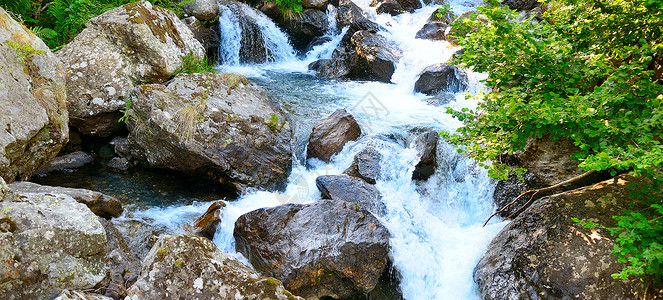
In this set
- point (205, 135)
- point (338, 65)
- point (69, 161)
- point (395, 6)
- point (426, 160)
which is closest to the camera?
point (205, 135)

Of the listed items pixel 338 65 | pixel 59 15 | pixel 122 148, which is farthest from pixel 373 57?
pixel 59 15

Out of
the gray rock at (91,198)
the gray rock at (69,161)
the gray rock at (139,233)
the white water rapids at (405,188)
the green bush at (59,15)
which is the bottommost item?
the white water rapids at (405,188)

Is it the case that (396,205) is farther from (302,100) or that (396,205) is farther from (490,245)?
(302,100)

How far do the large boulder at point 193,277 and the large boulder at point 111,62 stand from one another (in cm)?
605

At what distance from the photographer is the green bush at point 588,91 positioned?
3.89m

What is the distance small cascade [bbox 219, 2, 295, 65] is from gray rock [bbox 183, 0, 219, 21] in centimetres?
58

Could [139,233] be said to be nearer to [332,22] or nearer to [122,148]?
[122,148]

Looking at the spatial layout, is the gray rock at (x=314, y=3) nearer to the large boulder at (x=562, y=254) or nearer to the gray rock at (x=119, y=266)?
the gray rock at (x=119, y=266)

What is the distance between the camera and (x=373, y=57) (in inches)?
518

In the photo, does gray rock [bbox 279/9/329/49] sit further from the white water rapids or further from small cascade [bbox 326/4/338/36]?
the white water rapids

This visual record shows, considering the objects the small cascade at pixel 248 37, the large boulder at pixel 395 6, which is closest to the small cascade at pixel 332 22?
the small cascade at pixel 248 37

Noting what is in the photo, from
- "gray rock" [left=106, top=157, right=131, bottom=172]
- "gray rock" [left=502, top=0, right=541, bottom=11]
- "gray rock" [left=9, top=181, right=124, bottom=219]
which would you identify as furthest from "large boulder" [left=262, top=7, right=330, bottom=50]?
"gray rock" [left=9, top=181, right=124, bottom=219]

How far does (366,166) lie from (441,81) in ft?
17.4

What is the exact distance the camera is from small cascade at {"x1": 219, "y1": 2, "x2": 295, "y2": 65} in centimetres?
1403
